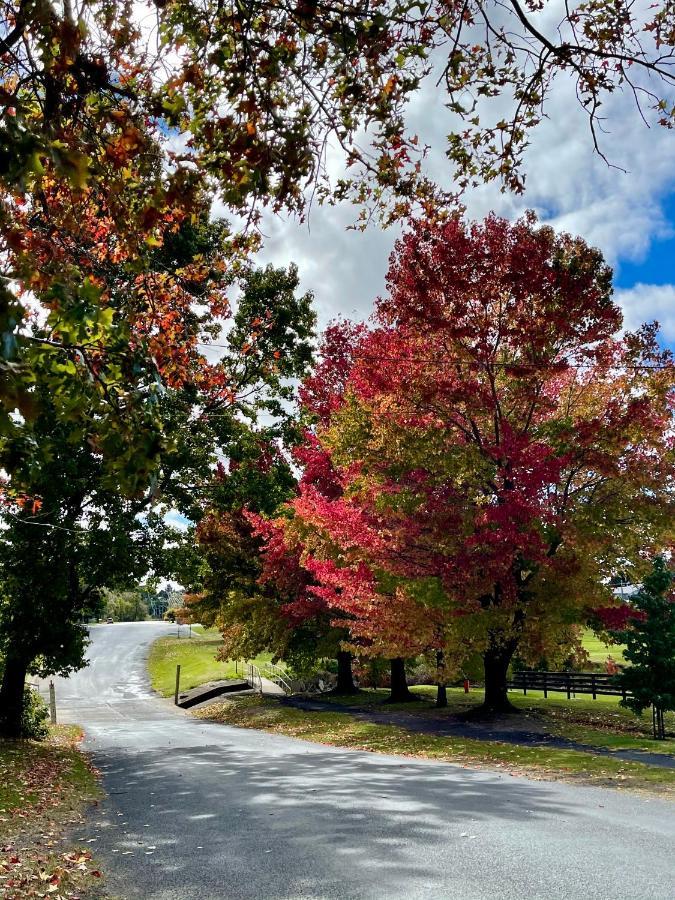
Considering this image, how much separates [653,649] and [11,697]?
16.9 metres

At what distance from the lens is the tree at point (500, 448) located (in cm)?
1537

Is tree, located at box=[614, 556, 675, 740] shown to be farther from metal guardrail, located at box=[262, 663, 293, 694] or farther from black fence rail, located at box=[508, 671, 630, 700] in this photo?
metal guardrail, located at box=[262, 663, 293, 694]

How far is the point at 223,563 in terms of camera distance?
94.1ft

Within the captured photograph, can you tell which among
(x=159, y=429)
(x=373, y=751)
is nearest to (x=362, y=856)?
(x=159, y=429)

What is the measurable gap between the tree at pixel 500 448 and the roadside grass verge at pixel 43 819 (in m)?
7.44

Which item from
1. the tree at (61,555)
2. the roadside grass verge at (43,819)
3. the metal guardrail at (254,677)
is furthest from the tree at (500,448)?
the metal guardrail at (254,677)

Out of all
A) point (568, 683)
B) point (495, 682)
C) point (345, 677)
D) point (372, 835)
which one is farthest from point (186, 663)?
point (372, 835)

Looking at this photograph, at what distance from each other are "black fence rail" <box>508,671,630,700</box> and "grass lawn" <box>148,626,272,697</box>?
48.9ft

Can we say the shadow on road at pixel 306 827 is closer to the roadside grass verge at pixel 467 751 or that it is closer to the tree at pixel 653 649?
the roadside grass verge at pixel 467 751

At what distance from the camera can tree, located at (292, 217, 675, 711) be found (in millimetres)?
15367

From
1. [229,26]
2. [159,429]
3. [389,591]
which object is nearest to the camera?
[159,429]

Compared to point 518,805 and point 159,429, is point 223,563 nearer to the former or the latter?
point 518,805

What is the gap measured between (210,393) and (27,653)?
829 cm

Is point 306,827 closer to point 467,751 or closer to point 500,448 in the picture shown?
point 467,751
